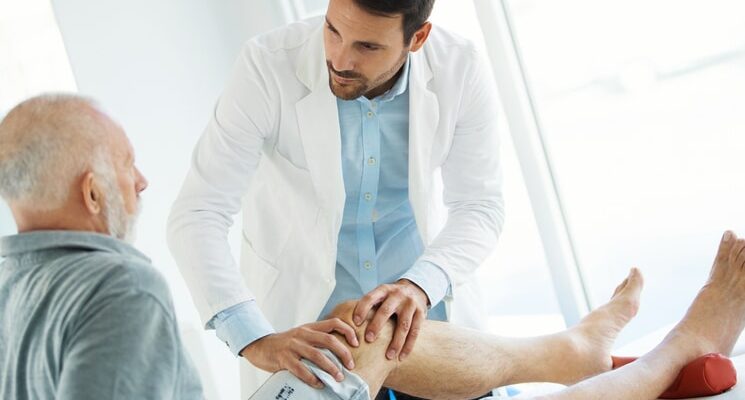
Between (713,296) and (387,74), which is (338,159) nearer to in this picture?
(387,74)

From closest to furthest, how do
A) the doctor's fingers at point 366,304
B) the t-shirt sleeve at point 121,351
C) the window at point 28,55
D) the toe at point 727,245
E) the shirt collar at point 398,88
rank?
the t-shirt sleeve at point 121,351 → the doctor's fingers at point 366,304 → the shirt collar at point 398,88 → the toe at point 727,245 → the window at point 28,55

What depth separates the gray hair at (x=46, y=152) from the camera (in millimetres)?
1335

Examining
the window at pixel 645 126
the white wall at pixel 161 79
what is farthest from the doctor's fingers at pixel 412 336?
the white wall at pixel 161 79

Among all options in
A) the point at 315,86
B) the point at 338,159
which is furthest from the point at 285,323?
the point at 315,86

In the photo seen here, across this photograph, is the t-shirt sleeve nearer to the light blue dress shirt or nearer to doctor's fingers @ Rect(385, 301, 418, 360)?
doctor's fingers @ Rect(385, 301, 418, 360)

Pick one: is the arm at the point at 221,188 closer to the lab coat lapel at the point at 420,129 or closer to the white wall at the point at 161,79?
the lab coat lapel at the point at 420,129

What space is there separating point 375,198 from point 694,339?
778mm

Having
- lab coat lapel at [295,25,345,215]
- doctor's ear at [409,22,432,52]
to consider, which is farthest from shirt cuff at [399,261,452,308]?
doctor's ear at [409,22,432,52]

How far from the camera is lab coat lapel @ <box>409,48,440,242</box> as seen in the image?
84.4 inches

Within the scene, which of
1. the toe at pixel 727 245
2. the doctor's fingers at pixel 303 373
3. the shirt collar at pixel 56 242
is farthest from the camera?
the toe at pixel 727 245

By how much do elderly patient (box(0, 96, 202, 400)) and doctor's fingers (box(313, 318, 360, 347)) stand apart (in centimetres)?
47

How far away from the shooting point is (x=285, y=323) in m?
2.22

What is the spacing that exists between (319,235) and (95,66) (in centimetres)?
134

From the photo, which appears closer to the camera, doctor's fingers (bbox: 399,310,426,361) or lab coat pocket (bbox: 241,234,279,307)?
doctor's fingers (bbox: 399,310,426,361)
